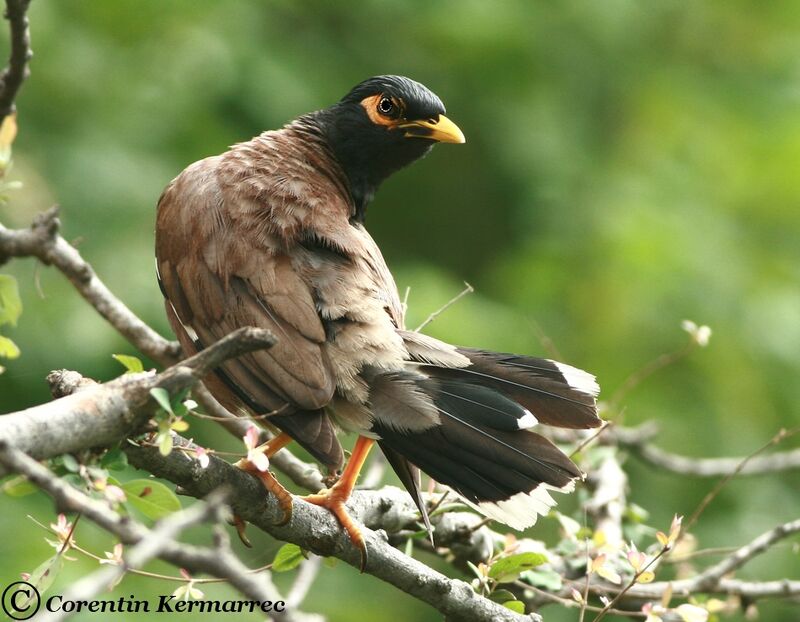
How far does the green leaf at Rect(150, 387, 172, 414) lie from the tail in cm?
109

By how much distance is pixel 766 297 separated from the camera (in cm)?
699

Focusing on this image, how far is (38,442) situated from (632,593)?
2.37 m

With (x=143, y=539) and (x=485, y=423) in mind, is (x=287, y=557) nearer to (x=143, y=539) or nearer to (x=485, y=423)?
(x=485, y=423)

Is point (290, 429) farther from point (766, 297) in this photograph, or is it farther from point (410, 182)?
point (410, 182)

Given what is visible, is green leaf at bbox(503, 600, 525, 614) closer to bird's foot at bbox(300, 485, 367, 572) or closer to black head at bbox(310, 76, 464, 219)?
bird's foot at bbox(300, 485, 367, 572)

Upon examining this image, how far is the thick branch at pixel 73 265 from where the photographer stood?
69.4 inches

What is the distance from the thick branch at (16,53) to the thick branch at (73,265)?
0.26m

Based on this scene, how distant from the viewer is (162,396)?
6.50 feet

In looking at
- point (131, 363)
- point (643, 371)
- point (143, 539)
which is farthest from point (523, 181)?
point (143, 539)

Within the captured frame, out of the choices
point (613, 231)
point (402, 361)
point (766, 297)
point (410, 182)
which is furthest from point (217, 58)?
point (402, 361)

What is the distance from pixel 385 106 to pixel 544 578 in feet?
6.53

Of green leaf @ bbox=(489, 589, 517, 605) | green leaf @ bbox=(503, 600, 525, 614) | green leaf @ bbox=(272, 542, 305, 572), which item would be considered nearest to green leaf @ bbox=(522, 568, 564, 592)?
green leaf @ bbox=(489, 589, 517, 605)

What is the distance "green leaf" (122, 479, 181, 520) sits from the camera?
7.95ft

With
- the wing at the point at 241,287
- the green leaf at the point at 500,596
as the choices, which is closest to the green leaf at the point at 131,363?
the wing at the point at 241,287
